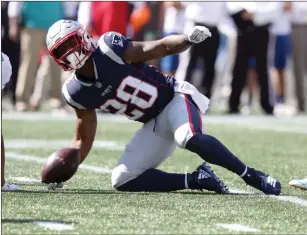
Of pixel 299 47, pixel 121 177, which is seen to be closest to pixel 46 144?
pixel 121 177

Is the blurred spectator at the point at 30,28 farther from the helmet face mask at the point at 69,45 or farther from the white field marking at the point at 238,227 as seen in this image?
the white field marking at the point at 238,227

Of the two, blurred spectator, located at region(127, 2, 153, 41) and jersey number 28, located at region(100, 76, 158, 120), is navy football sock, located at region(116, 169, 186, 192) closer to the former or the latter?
jersey number 28, located at region(100, 76, 158, 120)

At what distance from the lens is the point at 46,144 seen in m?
9.39

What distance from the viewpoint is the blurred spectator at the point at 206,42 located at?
1267 centimetres

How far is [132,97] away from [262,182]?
98cm

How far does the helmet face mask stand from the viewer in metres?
6.06

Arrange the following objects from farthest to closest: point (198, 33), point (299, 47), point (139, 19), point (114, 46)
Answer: point (139, 19) < point (299, 47) < point (114, 46) < point (198, 33)

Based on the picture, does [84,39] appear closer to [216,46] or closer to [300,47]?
[216,46]

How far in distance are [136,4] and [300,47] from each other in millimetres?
2371

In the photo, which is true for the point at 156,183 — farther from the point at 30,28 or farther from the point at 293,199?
the point at 30,28

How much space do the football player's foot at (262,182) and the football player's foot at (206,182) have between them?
0.21 m

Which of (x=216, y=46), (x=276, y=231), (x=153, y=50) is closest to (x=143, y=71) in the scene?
(x=153, y=50)

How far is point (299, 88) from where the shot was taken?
547 inches

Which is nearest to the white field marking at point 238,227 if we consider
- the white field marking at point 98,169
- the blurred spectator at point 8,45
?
the white field marking at point 98,169
